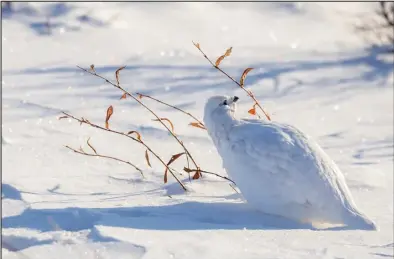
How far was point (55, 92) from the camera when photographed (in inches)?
235

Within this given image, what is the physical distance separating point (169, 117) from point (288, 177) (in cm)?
253

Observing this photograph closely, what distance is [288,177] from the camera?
10.7ft

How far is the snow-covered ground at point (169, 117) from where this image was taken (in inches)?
115

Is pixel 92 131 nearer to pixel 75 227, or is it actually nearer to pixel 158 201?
pixel 158 201

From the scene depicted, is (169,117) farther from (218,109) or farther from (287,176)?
(287,176)

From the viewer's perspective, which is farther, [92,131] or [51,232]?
[92,131]

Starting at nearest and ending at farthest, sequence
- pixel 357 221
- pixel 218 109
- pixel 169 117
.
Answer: pixel 357 221
pixel 218 109
pixel 169 117

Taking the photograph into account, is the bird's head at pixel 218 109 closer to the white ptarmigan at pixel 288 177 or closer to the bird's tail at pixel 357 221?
the white ptarmigan at pixel 288 177

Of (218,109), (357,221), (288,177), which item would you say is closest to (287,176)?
(288,177)

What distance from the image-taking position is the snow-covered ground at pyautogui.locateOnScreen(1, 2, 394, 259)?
9.62ft

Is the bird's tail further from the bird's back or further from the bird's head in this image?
the bird's head

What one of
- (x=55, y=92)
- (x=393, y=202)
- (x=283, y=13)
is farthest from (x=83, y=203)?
(x=283, y=13)

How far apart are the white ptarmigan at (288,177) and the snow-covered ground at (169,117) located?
0.08 m

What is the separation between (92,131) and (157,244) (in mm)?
2149
